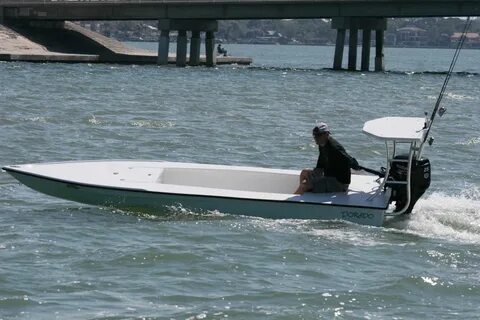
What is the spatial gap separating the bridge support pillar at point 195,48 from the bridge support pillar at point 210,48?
1.74 feet

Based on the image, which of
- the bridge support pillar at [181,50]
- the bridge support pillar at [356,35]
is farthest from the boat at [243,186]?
the bridge support pillar at [181,50]

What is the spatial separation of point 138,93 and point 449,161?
21.2 m

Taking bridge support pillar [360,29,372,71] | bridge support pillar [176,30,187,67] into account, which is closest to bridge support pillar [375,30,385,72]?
bridge support pillar [360,29,372,71]

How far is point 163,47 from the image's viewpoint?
75250mm

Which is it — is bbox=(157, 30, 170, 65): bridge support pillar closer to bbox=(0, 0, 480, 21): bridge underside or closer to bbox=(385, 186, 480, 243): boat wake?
bbox=(0, 0, 480, 21): bridge underside

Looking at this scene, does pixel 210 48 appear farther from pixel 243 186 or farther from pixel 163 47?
pixel 243 186

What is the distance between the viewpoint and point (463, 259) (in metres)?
14.9

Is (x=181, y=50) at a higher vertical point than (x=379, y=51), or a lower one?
lower

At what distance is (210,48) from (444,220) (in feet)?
197

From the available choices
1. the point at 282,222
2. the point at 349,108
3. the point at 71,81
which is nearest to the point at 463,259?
the point at 282,222

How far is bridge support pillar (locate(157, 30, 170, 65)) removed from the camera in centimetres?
7494

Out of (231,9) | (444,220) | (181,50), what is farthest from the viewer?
(181,50)

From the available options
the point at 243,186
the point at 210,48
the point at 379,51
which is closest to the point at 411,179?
the point at 243,186

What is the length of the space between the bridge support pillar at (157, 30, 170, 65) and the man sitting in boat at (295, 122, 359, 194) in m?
58.5
